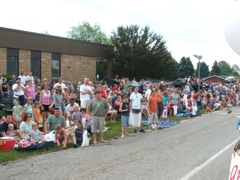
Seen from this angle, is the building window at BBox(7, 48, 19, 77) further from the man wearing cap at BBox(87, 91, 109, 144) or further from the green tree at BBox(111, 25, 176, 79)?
the man wearing cap at BBox(87, 91, 109, 144)

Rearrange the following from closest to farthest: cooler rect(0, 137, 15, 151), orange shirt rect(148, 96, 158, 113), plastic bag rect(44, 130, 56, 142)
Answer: cooler rect(0, 137, 15, 151) < plastic bag rect(44, 130, 56, 142) < orange shirt rect(148, 96, 158, 113)

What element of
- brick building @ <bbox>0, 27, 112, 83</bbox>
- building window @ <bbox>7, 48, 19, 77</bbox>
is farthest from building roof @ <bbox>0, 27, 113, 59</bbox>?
building window @ <bbox>7, 48, 19, 77</bbox>

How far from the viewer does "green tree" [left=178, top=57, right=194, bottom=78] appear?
66125 mm

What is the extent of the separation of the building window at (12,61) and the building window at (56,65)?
359 cm

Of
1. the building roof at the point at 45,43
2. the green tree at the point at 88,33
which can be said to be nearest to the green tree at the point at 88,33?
the green tree at the point at 88,33

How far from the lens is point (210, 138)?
37.7ft

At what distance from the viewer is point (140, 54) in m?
34.4

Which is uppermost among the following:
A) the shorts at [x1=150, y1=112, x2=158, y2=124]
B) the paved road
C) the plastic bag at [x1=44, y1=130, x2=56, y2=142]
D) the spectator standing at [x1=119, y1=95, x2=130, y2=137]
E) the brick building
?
the brick building

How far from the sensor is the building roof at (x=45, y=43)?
76.4 feet

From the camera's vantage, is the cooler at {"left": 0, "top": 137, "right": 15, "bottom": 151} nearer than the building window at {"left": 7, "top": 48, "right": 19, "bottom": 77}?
Yes

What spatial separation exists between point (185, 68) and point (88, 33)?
24.1 m

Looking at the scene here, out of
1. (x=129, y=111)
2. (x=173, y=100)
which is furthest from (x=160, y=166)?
(x=173, y=100)

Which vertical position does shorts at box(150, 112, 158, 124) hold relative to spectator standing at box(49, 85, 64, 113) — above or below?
below

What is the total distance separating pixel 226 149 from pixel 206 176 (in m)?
2.93
